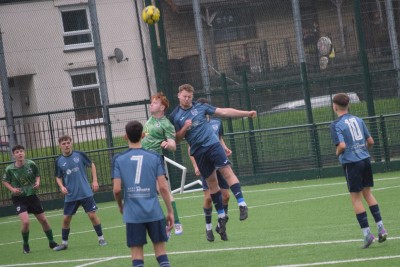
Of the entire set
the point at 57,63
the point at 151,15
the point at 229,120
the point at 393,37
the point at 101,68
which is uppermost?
the point at 151,15

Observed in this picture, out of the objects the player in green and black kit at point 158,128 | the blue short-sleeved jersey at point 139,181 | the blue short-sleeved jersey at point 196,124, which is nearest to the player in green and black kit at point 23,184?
the player in green and black kit at point 158,128

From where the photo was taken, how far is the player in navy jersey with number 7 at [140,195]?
9.22m

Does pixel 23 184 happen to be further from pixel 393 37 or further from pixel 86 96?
pixel 393 37

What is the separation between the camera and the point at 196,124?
13.3 m

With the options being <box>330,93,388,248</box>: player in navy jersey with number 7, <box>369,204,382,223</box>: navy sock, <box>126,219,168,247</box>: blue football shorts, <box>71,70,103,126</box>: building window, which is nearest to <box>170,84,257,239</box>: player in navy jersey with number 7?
<box>330,93,388,248</box>: player in navy jersey with number 7

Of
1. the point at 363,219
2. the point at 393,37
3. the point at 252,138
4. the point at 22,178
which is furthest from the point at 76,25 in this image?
the point at 363,219

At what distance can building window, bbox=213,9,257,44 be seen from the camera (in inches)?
932

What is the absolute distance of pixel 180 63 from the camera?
2441cm

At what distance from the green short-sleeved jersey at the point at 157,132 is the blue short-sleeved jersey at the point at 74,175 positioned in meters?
2.10

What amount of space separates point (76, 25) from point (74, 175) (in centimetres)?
1318

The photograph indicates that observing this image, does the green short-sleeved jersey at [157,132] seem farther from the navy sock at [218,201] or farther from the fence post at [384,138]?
the fence post at [384,138]

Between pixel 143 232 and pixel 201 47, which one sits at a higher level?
pixel 201 47

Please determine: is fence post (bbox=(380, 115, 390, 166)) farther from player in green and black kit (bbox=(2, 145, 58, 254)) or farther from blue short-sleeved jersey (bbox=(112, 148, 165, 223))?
blue short-sleeved jersey (bbox=(112, 148, 165, 223))

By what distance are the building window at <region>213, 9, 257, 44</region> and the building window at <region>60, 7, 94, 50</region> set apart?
16.7ft
